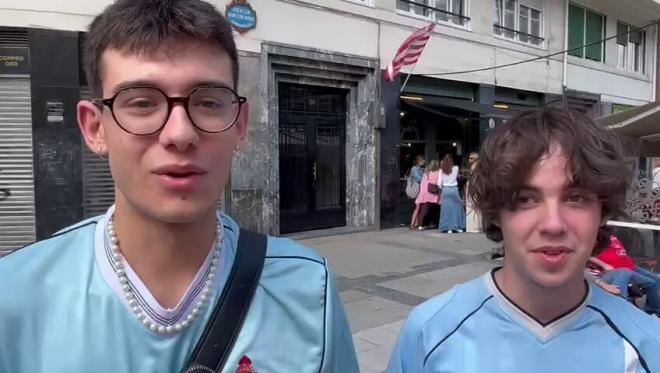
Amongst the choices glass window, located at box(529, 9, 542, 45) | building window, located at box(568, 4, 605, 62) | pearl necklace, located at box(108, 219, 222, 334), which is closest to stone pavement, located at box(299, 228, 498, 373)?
pearl necklace, located at box(108, 219, 222, 334)

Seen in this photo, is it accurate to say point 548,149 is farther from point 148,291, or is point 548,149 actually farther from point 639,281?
point 639,281

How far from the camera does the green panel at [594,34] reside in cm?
1640

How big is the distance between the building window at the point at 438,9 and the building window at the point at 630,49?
25.7 feet

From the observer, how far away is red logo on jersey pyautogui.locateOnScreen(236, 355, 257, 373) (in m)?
1.22

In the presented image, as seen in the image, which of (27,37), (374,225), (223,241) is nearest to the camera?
(223,241)

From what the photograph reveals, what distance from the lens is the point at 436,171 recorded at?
11.4 metres

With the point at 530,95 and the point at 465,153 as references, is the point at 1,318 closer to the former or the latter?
the point at 465,153

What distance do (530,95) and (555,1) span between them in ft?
8.91

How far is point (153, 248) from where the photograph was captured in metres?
1.26

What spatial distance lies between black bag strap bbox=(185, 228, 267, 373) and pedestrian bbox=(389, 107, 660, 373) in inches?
24.8

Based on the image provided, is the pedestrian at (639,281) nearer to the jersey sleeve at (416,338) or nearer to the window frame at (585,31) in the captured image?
the jersey sleeve at (416,338)

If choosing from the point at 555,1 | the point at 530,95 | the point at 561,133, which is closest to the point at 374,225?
the point at 530,95

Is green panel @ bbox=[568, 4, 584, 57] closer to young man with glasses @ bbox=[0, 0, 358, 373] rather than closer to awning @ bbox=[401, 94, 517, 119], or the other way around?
awning @ bbox=[401, 94, 517, 119]

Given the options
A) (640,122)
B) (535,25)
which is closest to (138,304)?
(640,122)
